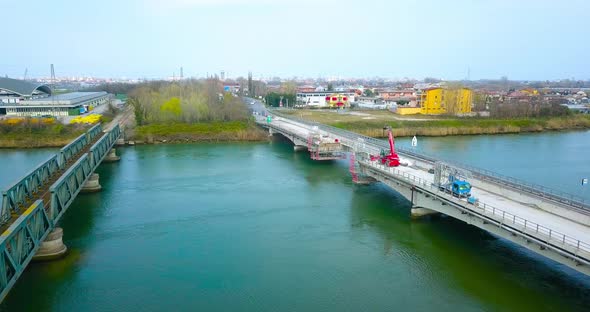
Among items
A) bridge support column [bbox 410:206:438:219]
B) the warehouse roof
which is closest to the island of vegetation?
the warehouse roof

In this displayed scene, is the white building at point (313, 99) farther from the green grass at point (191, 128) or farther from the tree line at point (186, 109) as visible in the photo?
the green grass at point (191, 128)

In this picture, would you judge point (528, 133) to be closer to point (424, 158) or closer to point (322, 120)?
point (322, 120)

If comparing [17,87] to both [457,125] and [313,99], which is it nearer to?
[313,99]

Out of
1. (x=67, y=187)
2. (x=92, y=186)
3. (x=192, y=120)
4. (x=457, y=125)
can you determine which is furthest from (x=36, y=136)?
(x=457, y=125)

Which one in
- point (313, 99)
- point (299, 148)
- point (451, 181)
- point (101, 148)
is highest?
point (313, 99)

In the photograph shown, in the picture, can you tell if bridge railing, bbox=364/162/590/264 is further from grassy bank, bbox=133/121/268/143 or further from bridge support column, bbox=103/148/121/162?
grassy bank, bbox=133/121/268/143

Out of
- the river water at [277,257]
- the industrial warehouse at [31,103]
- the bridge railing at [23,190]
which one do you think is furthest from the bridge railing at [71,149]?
the industrial warehouse at [31,103]
